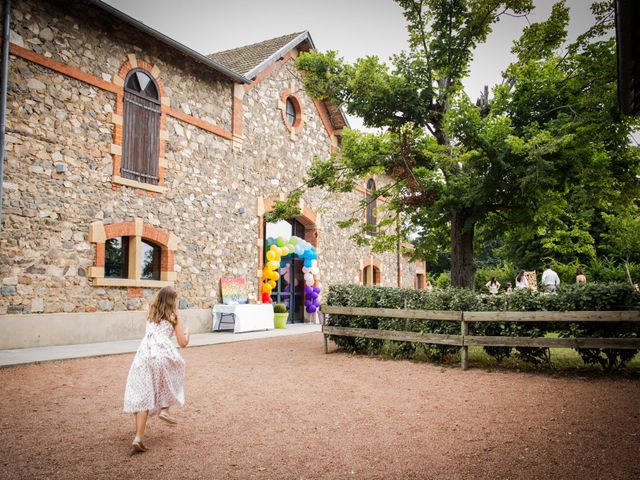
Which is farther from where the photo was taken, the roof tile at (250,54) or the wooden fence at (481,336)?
the roof tile at (250,54)

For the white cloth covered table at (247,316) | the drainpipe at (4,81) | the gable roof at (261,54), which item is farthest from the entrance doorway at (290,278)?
the drainpipe at (4,81)

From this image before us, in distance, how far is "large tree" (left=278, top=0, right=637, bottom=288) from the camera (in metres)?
7.61

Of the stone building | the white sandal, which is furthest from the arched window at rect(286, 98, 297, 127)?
the white sandal

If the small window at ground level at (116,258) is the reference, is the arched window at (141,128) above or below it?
above

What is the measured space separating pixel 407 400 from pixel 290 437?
1857 millimetres

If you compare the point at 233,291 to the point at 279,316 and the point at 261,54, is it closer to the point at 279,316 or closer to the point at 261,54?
the point at 279,316

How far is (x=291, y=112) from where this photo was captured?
663 inches

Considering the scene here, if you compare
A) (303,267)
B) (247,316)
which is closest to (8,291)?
(247,316)

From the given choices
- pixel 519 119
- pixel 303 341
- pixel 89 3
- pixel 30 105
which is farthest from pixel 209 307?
pixel 519 119

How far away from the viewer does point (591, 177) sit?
25.1ft

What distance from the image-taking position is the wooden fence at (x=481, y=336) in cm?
646

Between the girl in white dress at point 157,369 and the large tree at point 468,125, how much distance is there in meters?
5.54

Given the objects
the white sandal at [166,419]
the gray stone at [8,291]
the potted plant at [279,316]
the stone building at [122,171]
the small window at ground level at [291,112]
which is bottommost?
the white sandal at [166,419]

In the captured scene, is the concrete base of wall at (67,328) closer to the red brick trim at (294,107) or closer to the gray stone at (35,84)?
the gray stone at (35,84)
